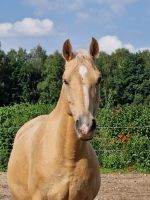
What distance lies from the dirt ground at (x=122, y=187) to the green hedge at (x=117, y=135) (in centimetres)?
131

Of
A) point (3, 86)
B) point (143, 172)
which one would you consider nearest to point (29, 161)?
point (143, 172)

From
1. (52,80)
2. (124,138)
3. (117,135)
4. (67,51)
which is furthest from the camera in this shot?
(52,80)

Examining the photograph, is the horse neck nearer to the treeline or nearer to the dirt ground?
the dirt ground

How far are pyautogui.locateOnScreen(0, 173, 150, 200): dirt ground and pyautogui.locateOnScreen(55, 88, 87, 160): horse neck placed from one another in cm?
455

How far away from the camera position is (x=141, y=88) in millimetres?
56406

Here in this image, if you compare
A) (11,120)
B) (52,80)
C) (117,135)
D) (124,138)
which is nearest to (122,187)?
(124,138)

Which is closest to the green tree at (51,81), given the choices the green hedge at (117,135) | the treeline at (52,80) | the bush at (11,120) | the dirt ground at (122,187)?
the treeline at (52,80)

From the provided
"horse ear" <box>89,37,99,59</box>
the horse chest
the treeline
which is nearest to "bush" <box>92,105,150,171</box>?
the horse chest

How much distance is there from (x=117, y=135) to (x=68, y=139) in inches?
389

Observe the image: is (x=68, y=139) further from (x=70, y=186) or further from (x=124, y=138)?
(x=124, y=138)

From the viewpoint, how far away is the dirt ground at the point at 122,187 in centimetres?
850

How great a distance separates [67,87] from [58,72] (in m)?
53.5

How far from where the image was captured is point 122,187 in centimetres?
966

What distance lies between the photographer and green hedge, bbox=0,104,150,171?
43.1 feet
